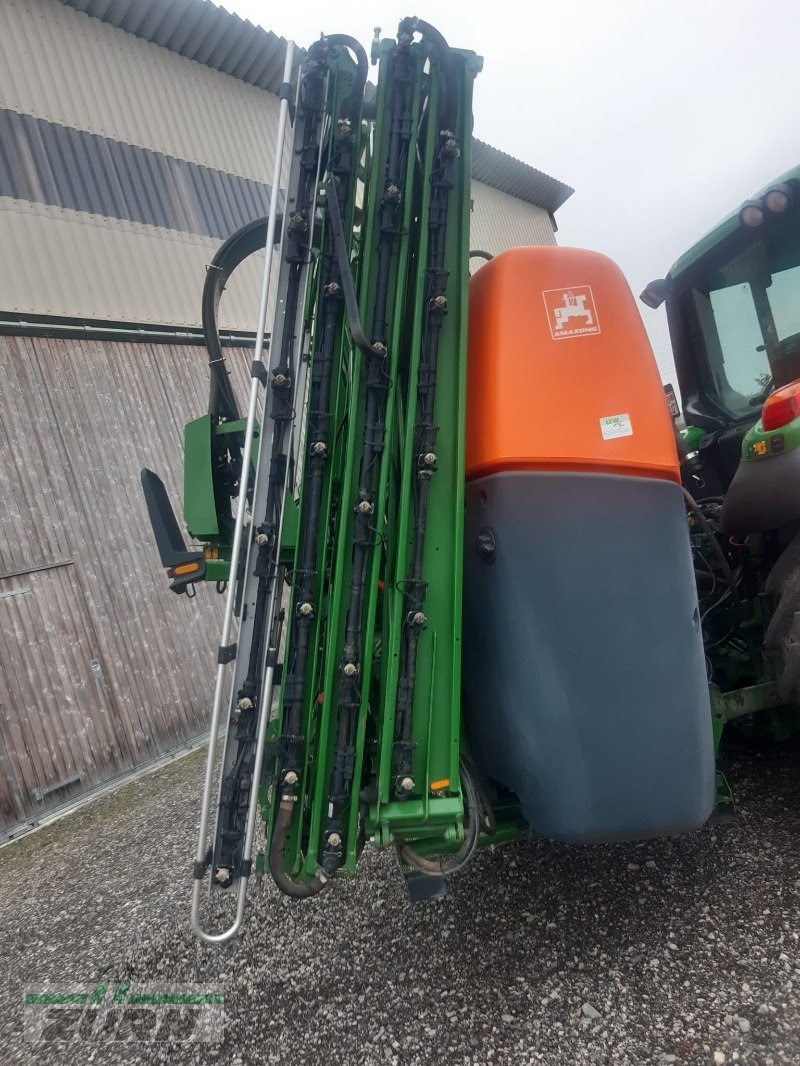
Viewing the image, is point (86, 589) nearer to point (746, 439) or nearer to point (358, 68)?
point (358, 68)

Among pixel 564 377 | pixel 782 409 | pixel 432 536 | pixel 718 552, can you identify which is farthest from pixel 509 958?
pixel 782 409

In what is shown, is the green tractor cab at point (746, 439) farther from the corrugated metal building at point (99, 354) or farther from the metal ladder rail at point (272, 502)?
the corrugated metal building at point (99, 354)

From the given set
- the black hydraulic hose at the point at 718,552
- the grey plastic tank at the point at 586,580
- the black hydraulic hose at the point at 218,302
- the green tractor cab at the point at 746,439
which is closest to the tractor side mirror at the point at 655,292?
the green tractor cab at the point at 746,439

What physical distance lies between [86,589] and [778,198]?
4.91 m

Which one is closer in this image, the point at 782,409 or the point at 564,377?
the point at 564,377

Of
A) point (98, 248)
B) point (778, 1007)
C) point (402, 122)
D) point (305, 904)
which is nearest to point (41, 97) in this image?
point (98, 248)

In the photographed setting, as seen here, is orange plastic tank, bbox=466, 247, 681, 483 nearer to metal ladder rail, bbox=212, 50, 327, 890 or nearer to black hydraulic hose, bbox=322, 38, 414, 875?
black hydraulic hose, bbox=322, 38, 414, 875

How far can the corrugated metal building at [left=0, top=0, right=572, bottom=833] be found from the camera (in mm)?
4832

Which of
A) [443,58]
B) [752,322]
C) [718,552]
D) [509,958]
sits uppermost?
[443,58]

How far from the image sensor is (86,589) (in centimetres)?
512

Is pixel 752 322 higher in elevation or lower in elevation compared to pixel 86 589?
higher

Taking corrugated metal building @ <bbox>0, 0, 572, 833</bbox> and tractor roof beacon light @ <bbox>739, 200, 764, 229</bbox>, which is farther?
corrugated metal building @ <bbox>0, 0, 572, 833</bbox>

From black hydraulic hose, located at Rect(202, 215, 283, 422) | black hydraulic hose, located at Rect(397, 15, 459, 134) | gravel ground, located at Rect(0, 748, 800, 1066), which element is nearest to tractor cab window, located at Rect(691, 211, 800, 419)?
black hydraulic hose, located at Rect(397, 15, 459, 134)

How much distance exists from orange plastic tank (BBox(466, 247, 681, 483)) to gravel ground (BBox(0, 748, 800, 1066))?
132 centimetres
